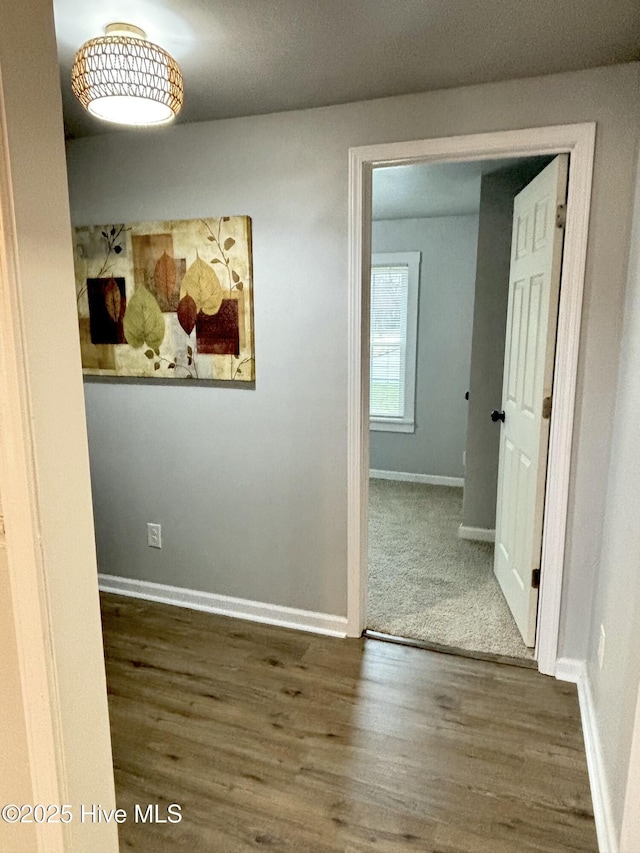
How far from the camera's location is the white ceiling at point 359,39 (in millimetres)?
1541

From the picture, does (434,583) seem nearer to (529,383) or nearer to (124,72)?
(529,383)

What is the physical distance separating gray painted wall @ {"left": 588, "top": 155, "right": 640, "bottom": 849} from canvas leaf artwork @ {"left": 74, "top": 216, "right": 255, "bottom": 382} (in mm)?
1534

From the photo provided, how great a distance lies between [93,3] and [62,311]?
3.58 ft

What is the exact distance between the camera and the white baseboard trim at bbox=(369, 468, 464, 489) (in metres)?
4.98

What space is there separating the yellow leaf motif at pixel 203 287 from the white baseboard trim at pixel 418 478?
3.06 m

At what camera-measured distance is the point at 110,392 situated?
9.43ft

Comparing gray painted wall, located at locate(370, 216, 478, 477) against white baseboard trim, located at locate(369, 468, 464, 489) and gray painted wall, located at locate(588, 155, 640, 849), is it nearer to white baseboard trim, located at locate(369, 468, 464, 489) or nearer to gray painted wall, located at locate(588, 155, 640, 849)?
white baseboard trim, located at locate(369, 468, 464, 489)

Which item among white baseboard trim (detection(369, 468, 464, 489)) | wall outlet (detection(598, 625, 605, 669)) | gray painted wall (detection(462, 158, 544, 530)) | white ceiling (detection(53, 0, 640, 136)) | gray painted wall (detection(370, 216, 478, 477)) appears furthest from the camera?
white baseboard trim (detection(369, 468, 464, 489))

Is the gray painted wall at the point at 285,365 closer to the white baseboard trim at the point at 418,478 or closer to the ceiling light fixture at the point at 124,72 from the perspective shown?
the ceiling light fixture at the point at 124,72

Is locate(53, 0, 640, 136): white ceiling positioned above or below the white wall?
above

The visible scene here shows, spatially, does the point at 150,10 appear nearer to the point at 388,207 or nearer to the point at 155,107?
the point at 155,107

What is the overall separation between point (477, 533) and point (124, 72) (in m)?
3.27

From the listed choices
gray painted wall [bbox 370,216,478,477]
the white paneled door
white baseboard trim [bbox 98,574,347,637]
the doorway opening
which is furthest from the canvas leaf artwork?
gray painted wall [bbox 370,216,478,477]

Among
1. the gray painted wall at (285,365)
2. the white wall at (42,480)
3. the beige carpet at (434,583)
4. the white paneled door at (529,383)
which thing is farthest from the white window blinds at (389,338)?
the white wall at (42,480)
